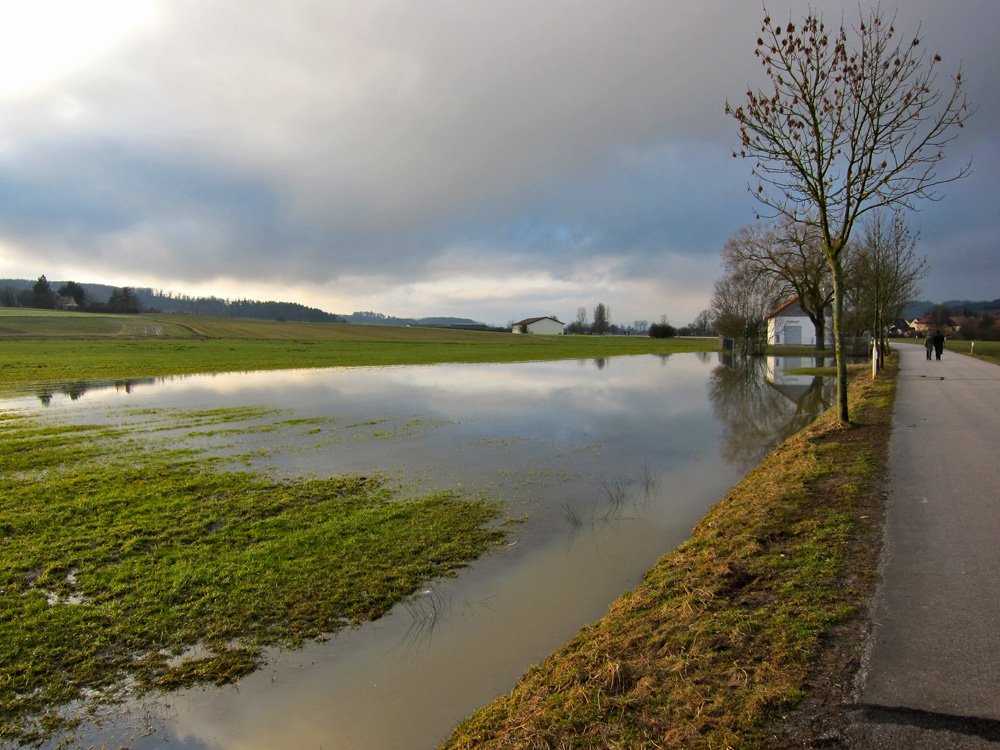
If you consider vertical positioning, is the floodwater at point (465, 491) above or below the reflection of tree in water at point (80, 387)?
below

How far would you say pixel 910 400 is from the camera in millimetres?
16266

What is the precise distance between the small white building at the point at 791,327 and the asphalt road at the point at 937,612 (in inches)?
2321

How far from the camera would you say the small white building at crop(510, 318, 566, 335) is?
171625 millimetres

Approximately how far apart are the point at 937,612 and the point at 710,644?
1896 mm

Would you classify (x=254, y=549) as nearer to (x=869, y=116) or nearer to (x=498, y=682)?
(x=498, y=682)

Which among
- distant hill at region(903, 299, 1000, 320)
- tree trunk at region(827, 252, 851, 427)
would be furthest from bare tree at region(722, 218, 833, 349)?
distant hill at region(903, 299, 1000, 320)

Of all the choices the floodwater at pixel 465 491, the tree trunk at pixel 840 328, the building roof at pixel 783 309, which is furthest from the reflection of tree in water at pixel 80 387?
the building roof at pixel 783 309

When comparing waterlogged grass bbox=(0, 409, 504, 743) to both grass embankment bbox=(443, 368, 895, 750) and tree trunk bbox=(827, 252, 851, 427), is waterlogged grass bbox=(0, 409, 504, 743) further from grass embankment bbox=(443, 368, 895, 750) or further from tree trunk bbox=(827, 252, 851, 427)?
tree trunk bbox=(827, 252, 851, 427)

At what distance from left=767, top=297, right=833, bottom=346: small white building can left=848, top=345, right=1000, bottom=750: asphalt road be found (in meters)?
58.9

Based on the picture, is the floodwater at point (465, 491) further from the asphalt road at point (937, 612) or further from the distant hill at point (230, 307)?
the distant hill at point (230, 307)

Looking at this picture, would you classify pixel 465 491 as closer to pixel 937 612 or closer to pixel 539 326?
pixel 937 612

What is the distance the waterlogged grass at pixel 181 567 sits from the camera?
463 centimetres

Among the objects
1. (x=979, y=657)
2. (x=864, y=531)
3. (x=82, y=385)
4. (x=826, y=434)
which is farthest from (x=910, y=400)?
(x=82, y=385)

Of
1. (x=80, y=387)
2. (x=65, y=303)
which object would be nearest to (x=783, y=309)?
(x=80, y=387)
